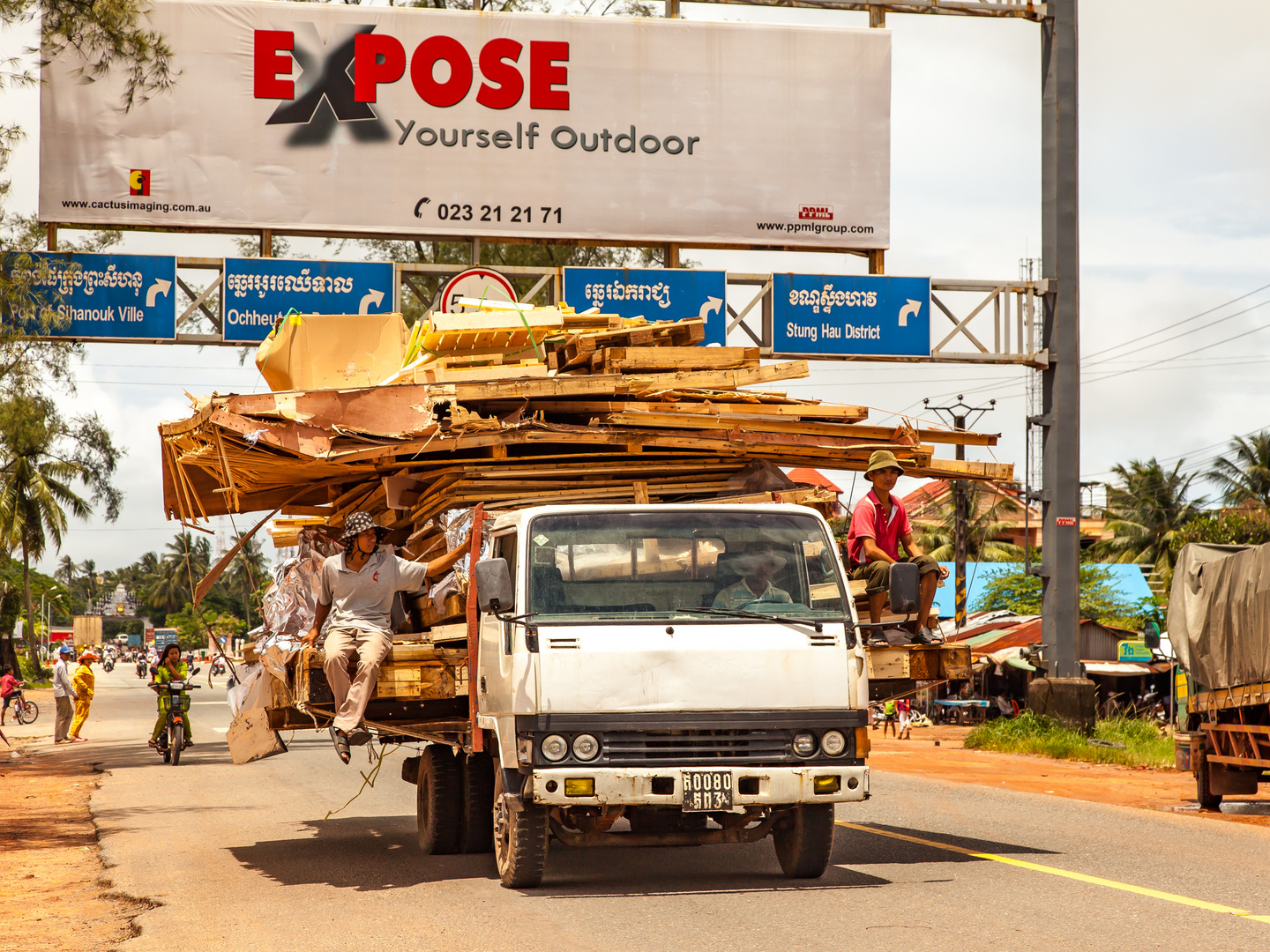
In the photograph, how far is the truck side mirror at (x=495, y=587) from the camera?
25.1 feet

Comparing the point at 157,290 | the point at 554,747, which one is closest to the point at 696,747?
the point at 554,747

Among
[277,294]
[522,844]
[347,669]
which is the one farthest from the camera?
[277,294]

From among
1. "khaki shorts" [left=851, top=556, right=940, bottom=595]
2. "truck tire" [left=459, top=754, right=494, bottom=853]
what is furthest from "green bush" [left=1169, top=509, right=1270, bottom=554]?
"truck tire" [left=459, top=754, right=494, bottom=853]

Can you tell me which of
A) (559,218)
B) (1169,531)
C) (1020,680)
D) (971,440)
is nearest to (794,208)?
(559,218)

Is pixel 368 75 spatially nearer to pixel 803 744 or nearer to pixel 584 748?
pixel 584 748

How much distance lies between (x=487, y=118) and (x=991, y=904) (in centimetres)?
1597

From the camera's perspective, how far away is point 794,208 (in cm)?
2159

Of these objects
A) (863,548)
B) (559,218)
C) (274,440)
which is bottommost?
(863,548)

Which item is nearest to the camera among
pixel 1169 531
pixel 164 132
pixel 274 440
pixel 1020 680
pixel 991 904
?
pixel 991 904

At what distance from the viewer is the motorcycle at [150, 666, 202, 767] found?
67.6ft

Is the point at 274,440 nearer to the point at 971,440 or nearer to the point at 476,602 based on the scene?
the point at 476,602

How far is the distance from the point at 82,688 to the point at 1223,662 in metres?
20.2

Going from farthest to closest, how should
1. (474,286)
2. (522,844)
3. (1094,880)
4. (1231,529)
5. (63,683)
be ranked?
(1231,529) → (63,683) → (474,286) → (1094,880) → (522,844)

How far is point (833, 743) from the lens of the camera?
7746 millimetres
